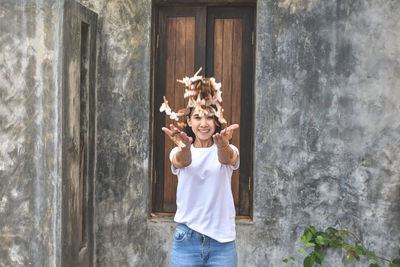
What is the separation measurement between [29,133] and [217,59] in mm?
2034

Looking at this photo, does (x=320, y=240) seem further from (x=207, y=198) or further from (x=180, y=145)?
(x=180, y=145)

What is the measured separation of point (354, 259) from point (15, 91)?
3.62 metres

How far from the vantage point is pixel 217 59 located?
5.39 metres

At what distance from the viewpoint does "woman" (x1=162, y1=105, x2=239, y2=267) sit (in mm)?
3398

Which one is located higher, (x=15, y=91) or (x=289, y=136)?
(x=15, y=91)

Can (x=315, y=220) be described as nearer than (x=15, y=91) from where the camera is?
No

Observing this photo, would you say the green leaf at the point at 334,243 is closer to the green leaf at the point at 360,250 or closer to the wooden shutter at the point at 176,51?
the green leaf at the point at 360,250

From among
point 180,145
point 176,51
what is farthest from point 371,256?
point 176,51

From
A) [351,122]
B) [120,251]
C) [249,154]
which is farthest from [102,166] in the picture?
[351,122]

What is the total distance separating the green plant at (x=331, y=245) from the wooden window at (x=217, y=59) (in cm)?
69

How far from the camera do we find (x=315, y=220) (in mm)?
5125

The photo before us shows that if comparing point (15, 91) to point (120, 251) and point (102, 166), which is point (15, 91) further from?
point (120, 251)

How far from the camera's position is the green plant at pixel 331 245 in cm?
504

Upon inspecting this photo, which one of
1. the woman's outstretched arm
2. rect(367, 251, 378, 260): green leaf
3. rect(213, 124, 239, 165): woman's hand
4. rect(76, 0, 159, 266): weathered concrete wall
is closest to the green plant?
rect(367, 251, 378, 260): green leaf
